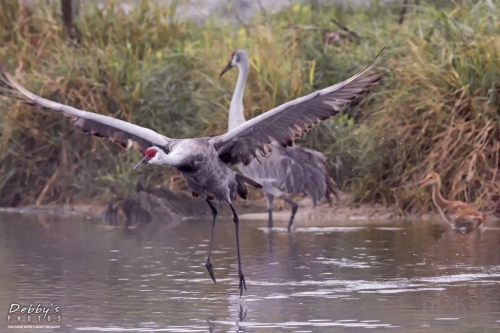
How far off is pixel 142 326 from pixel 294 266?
2.76m

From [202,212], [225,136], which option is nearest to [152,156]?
[225,136]

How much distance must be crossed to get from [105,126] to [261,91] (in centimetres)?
479

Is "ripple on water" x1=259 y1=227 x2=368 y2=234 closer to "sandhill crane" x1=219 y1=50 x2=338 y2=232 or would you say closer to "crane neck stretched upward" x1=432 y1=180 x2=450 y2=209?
"sandhill crane" x1=219 y1=50 x2=338 y2=232

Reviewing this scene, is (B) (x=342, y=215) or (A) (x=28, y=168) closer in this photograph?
(B) (x=342, y=215)

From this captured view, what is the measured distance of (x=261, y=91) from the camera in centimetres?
1432

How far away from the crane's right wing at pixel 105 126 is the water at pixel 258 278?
0.97 meters

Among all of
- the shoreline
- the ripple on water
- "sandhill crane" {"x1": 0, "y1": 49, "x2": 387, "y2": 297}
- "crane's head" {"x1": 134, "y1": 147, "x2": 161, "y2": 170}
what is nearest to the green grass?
the shoreline

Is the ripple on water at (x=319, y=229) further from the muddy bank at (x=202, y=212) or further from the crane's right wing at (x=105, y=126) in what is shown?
the crane's right wing at (x=105, y=126)

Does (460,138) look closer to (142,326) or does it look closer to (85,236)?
(85,236)

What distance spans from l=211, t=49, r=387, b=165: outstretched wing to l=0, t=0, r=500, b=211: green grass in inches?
139

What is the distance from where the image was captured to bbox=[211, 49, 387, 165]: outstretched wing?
8.97 metres

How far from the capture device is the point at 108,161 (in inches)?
565

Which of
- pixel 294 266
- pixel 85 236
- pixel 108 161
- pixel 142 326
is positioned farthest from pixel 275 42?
pixel 142 326

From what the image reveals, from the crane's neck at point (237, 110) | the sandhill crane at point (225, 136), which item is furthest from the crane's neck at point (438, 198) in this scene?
the sandhill crane at point (225, 136)
